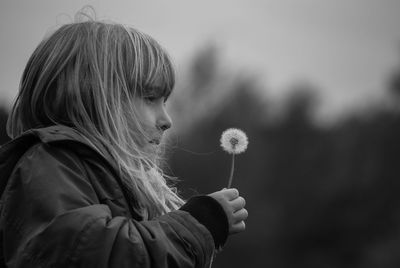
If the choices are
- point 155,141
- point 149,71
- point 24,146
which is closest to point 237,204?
point 155,141

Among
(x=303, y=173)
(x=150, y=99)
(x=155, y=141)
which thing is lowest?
(x=303, y=173)

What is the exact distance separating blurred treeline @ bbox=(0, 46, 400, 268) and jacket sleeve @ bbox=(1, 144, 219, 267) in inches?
1189

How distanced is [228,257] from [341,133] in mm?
9430

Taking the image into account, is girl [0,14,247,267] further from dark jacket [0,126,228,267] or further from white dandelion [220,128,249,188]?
white dandelion [220,128,249,188]

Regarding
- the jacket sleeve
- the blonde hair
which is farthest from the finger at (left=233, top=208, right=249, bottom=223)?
the blonde hair

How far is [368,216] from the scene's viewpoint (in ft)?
118

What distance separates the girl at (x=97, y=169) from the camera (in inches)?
79.6

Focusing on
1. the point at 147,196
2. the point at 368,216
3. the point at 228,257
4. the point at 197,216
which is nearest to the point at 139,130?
the point at 147,196

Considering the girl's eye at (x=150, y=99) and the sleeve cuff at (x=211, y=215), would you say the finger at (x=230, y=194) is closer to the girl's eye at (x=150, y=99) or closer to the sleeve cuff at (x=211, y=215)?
the sleeve cuff at (x=211, y=215)

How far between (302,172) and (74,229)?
37.0m

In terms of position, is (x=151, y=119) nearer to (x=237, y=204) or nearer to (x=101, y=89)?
(x=101, y=89)

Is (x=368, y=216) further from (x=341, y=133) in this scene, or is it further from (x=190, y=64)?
(x=190, y=64)

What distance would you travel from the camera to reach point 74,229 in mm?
1987

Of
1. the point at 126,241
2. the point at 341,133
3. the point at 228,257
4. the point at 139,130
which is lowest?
the point at 228,257
